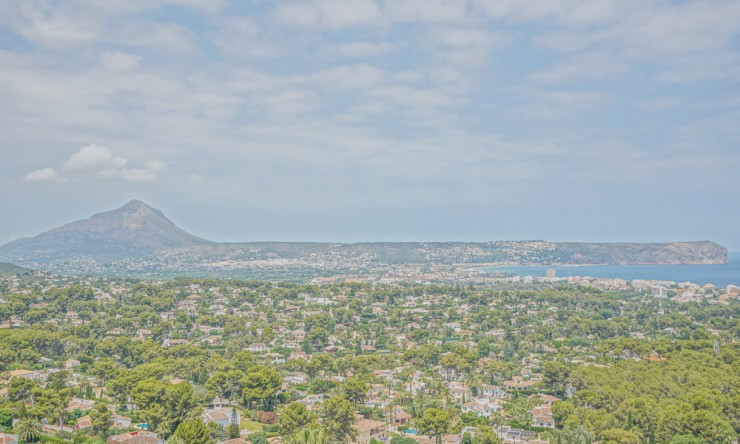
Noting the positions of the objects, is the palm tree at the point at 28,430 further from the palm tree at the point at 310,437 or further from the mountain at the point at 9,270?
the mountain at the point at 9,270

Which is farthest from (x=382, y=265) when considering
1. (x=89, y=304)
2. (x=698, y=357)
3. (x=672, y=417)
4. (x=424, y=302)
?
(x=672, y=417)

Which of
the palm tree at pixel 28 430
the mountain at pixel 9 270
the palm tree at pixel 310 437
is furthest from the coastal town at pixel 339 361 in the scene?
the mountain at pixel 9 270

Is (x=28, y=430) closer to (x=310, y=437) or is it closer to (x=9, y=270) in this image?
(x=310, y=437)

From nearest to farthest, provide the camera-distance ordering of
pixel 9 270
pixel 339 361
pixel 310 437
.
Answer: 1. pixel 310 437
2. pixel 339 361
3. pixel 9 270

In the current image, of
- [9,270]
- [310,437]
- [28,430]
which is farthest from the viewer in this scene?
[9,270]

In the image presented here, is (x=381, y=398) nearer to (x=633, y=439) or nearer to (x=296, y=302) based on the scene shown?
(x=633, y=439)

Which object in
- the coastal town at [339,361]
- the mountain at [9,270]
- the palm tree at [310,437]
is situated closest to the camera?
the palm tree at [310,437]

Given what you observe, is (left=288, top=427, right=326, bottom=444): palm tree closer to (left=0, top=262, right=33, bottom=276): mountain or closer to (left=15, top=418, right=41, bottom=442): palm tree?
(left=15, top=418, right=41, bottom=442): palm tree

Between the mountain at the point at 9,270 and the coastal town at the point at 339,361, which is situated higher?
the mountain at the point at 9,270

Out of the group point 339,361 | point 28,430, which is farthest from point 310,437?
point 339,361
